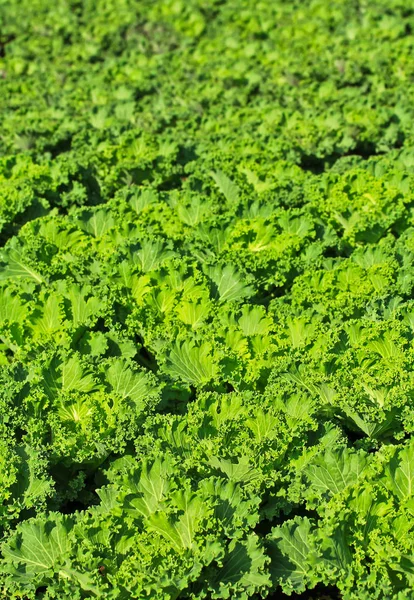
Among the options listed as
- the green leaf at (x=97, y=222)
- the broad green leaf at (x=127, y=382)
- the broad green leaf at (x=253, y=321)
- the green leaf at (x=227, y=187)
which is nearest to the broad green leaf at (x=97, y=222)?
the green leaf at (x=97, y=222)

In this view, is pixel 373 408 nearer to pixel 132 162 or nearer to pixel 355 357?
pixel 355 357

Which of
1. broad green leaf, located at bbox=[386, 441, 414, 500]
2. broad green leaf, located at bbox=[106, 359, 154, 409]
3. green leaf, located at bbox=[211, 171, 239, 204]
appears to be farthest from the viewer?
green leaf, located at bbox=[211, 171, 239, 204]

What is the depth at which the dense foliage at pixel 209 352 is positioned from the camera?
198 inches

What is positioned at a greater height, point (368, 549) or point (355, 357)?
point (355, 357)

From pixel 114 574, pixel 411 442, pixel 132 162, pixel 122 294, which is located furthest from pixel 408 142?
pixel 114 574

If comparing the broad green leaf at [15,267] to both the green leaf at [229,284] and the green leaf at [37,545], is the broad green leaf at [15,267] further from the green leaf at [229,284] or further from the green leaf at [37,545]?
the green leaf at [37,545]

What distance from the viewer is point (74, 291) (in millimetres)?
7320

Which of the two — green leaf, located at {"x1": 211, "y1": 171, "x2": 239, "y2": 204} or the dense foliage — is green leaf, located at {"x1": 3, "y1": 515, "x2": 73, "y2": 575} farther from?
green leaf, located at {"x1": 211, "y1": 171, "x2": 239, "y2": 204}

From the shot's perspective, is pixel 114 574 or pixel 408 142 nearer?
pixel 114 574

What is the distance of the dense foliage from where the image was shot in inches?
198

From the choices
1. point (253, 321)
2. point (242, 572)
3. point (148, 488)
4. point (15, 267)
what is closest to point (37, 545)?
point (148, 488)

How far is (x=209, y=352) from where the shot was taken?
21.4 feet

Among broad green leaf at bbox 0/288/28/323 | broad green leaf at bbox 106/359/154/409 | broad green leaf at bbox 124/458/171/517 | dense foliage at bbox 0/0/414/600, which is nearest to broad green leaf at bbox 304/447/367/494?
dense foliage at bbox 0/0/414/600

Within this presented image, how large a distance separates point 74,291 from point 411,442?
11.5ft
